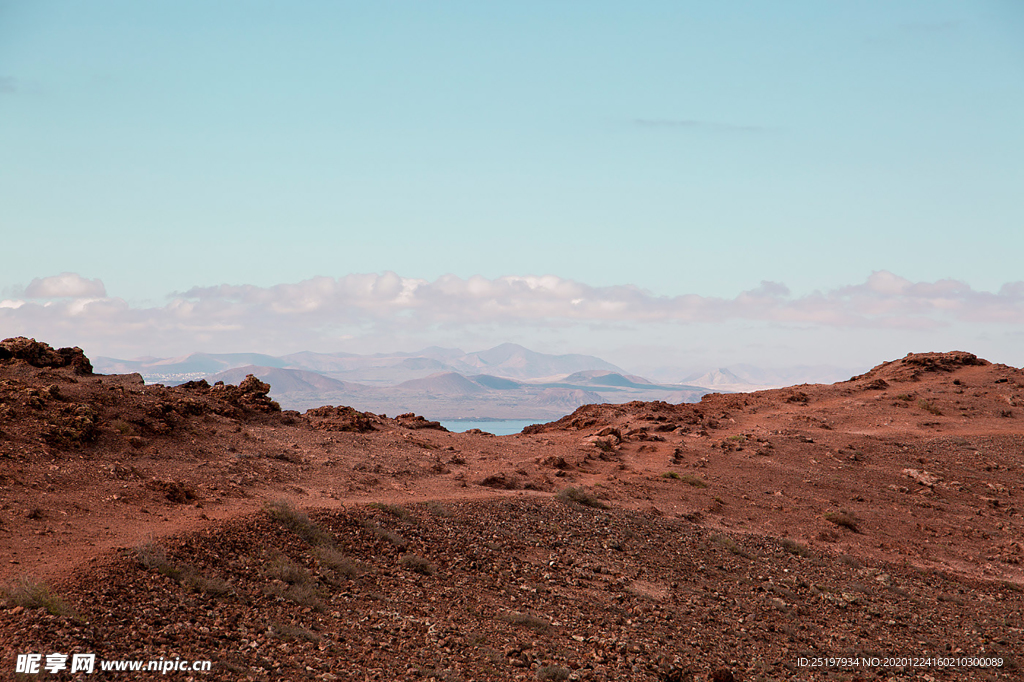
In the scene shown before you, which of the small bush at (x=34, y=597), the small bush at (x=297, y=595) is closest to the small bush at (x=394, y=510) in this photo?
the small bush at (x=297, y=595)

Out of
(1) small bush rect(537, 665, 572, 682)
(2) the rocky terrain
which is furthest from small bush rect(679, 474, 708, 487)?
(1) small bush rect(537, 665, 572, 682)

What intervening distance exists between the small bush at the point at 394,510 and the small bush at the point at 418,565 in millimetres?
1990

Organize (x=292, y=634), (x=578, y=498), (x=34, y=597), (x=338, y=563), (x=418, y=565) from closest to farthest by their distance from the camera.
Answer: (x=34, y=597)
(x=292, y=634)
(x=338, y=563)
(x=418, y=565)
(x=578, y=498)

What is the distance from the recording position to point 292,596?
459 inches

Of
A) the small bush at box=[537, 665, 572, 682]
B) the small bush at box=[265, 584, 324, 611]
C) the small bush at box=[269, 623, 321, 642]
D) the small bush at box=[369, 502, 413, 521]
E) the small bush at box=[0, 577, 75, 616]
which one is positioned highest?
the small bush at box=[0, 577, 75, 616]

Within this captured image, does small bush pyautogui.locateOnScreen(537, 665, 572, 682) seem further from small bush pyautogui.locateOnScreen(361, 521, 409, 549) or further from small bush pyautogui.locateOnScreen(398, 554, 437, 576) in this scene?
small bush pyautogui.locateOnScreen(361, 521, 409, 549)

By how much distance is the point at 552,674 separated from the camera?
11133 mm

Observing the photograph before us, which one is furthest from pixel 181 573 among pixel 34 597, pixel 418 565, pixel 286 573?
pixel 418 565

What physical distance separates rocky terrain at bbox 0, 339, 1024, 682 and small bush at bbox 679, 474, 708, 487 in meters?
0.19

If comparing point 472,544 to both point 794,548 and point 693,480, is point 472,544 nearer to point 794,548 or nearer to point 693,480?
point 794,548

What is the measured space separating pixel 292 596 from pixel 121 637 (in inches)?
113

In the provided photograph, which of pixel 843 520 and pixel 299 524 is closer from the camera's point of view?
pixel 299 524

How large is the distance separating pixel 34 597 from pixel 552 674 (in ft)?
25.1

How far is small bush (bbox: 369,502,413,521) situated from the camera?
1628cm
